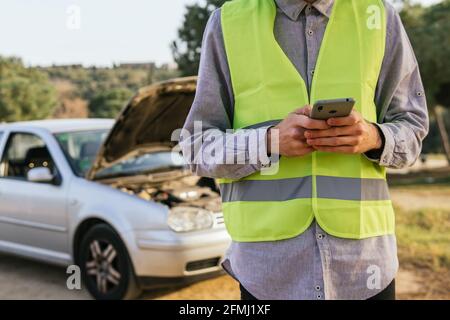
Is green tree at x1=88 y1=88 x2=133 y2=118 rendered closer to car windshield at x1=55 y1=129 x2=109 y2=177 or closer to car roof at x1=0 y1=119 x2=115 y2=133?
car roof at x1=0 y1=119 x2=115 y2=133

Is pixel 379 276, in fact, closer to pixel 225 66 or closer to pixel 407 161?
pixel 407 161

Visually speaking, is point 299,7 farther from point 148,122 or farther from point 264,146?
point 148,122

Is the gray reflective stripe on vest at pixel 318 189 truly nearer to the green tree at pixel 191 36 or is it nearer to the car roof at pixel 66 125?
the car roof at pixel 66 125

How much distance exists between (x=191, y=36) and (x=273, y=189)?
14179 mm

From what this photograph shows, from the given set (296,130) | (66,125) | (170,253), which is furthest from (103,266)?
(296,130)

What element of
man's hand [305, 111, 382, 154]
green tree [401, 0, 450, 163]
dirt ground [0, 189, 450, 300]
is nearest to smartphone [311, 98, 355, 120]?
man's hand [305, 111, 382, 154]

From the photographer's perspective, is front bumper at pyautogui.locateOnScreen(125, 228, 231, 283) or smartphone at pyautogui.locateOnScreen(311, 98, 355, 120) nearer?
smartphone at pyautogui.locateOnScreen(311, 98, 355, 120)

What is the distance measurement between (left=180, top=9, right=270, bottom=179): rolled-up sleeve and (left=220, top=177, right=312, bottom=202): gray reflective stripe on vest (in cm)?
4

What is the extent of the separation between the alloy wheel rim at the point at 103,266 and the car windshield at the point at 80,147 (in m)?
0.76

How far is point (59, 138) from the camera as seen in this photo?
560 cm

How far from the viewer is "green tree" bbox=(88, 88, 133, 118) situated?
79.7ft

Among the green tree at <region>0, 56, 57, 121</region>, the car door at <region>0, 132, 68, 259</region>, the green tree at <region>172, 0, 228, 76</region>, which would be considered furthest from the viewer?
the green tree at <region>0, 56, 57, 121</region>

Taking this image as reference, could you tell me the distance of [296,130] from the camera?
1439 mm
